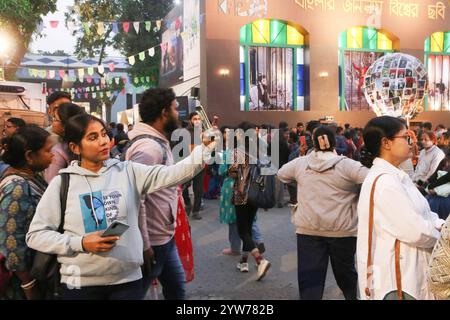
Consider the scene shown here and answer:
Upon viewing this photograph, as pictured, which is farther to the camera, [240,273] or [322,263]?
[240,273]

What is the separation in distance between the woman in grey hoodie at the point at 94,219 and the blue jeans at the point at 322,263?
6.00 feet

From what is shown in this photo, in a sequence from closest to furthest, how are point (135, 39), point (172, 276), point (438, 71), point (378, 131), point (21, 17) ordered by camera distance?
point (378, 131) < point (172, 276) < point (21, 17) < point (438, 71) < point (135, 39)

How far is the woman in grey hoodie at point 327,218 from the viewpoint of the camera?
3.95 metres

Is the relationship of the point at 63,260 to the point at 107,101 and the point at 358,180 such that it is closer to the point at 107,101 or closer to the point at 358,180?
the point at 358,180

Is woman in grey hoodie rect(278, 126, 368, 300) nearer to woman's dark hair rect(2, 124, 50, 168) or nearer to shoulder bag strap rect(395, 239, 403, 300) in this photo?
shoulder bag strap rect(395, 239, 403, 300)

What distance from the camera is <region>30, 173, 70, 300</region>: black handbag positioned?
2537mm

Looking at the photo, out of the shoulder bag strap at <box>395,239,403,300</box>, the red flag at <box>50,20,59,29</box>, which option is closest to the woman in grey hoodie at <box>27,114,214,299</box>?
the shoulder bag strap at <box>395,239,403,300</box>

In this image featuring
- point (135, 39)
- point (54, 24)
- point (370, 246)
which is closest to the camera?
point (370, 246)

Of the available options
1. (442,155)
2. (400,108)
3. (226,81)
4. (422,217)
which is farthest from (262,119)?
(422,217)

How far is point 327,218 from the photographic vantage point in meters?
3.94

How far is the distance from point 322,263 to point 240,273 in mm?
1833

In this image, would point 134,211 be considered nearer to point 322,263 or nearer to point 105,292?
point 105,292

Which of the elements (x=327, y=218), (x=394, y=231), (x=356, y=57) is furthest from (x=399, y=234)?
(x=356, y=57)

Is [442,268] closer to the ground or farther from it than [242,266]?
farther from it
